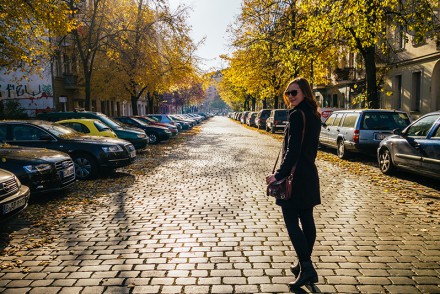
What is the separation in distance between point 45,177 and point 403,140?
8.18m

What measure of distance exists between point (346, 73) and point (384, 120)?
22.3 meters

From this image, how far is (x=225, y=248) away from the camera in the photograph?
481cm

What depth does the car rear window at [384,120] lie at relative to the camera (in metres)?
12.2

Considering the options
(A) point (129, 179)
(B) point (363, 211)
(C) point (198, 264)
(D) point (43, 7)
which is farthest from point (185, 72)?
(C) point (198, 264)

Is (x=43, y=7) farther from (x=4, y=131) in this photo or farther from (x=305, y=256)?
(x=305, y=256)

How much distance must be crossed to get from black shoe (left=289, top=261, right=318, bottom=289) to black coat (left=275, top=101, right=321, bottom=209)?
596 millimetres

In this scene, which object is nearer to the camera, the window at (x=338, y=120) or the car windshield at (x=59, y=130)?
the car windshield at (x=59, y=130)

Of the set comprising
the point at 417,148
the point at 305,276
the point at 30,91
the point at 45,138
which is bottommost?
the point at 305,276

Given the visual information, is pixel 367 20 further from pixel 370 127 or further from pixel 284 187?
pixel 284 187

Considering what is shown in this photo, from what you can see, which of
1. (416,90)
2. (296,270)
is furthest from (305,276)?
(416,90)

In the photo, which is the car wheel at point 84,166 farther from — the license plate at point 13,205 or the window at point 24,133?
the license plate at point 13,205

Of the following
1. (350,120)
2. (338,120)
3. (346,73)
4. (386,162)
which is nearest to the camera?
(386,162)

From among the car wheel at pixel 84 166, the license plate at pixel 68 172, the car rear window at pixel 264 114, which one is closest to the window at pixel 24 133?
the car wheel at pixel 84 166

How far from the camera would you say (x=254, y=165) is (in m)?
12.4
